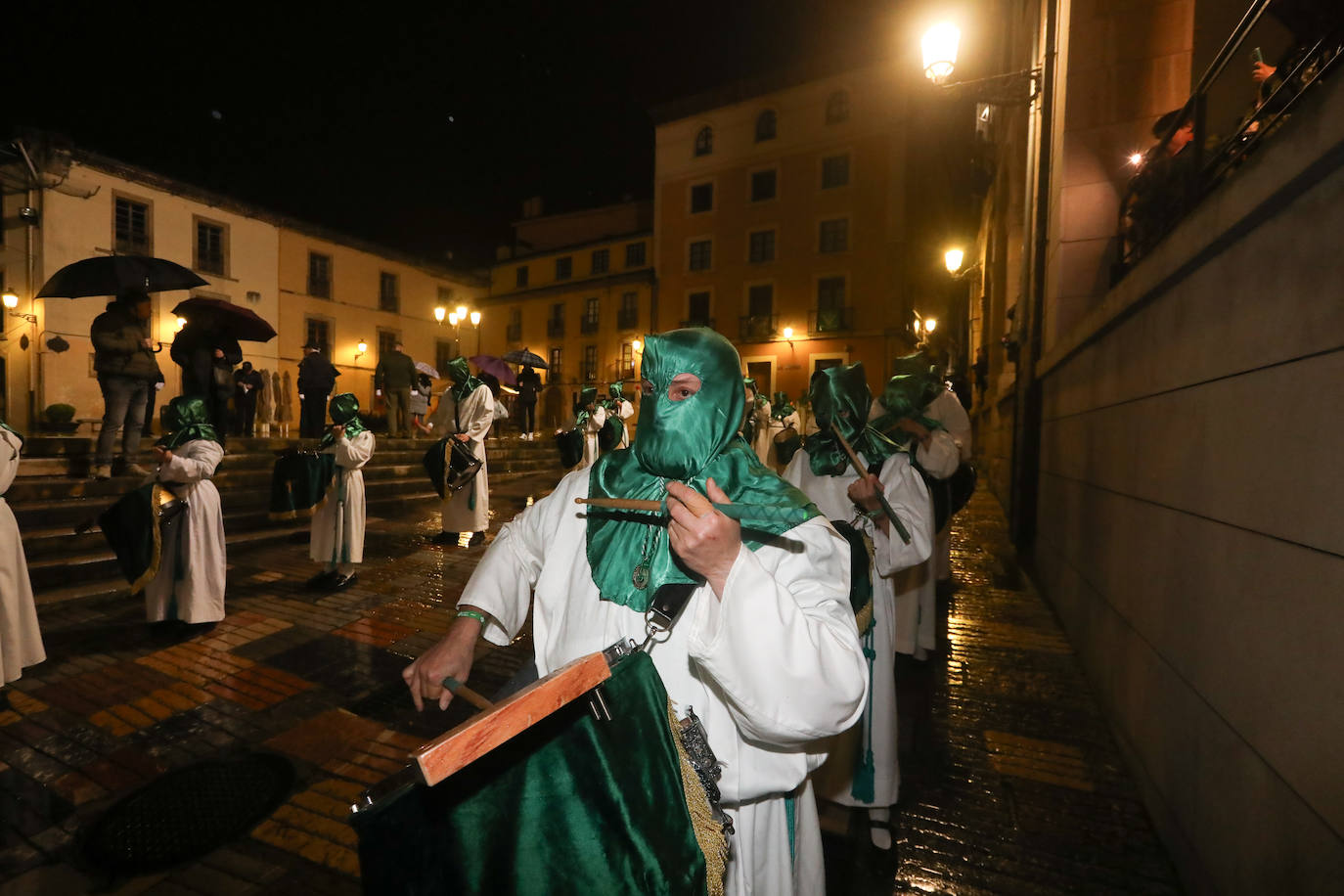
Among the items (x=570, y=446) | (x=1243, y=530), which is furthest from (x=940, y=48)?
(x=570, y=446)

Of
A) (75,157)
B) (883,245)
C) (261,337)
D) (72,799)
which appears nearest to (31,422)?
(75,157)

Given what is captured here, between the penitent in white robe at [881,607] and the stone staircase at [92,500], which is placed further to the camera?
the stone staircase at [92,500]

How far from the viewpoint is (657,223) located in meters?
31.5

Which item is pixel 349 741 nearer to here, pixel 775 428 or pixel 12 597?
pixel 12 597

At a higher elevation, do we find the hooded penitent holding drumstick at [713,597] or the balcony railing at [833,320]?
the balcony railing at [833,320]

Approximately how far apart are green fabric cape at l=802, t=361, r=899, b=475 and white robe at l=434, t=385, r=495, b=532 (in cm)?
609

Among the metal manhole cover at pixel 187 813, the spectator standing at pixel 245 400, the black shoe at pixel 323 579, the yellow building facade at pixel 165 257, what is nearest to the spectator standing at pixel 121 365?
the black shoe at pixel 323 579

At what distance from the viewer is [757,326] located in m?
28.7

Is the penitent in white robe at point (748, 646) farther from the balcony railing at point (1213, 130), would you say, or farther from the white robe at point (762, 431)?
the white robe at point (762, 431)

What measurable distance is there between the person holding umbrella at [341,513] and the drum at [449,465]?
1564mm

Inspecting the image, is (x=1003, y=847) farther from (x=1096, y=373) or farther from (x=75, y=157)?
(x=75, y=157)

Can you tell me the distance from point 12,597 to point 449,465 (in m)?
4.60

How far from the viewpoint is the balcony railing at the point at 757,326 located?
28406 mm

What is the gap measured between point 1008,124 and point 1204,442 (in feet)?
44.8
